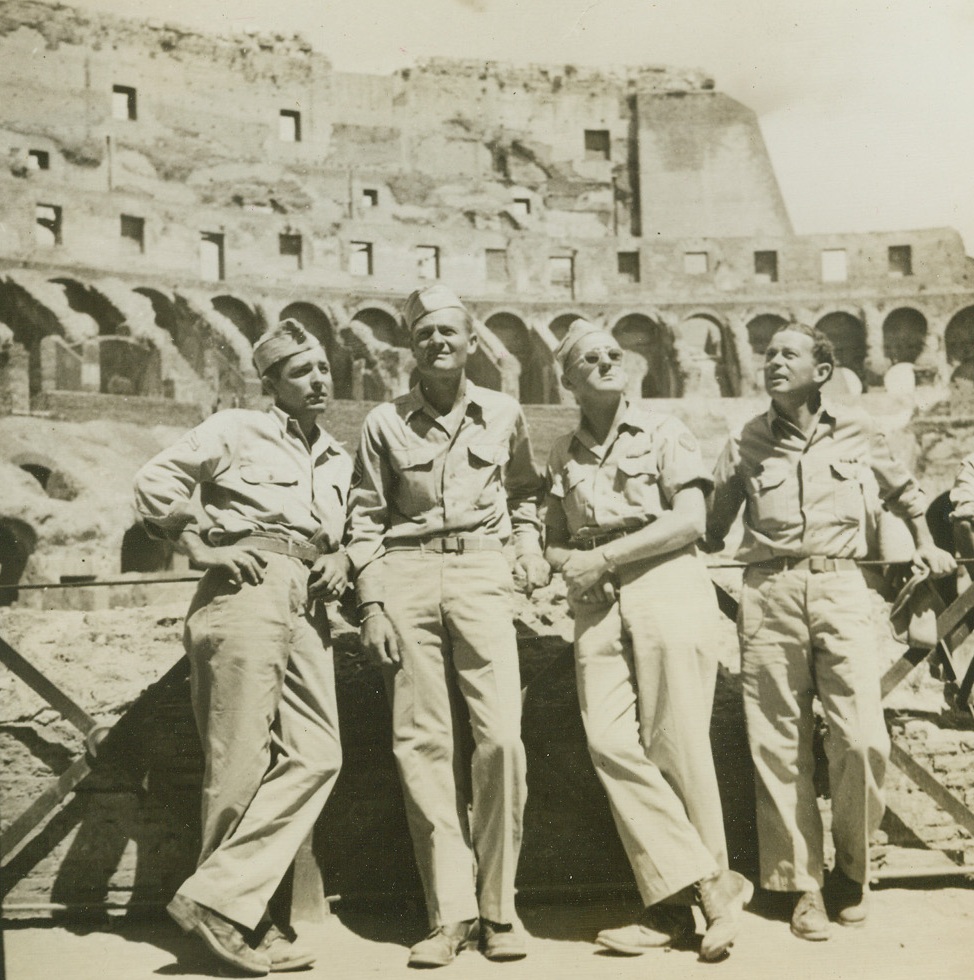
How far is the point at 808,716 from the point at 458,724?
1495 mm

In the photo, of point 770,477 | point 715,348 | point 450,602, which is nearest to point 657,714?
point 450,602

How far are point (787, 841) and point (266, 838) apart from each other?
2.12 metres

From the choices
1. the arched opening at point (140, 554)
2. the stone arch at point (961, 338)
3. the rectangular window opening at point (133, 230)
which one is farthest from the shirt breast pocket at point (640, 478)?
the stone arch at point (961, 338)

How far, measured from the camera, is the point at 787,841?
4.70 metres

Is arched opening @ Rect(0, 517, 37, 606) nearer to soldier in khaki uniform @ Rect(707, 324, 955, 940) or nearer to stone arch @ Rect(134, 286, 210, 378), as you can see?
stone arch @ Rect(134, 286, 210, 378)

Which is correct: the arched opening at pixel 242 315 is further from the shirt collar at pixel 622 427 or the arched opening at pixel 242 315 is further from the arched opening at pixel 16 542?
the shirt collar at pixel 622 427

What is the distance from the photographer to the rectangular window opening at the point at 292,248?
35250mm

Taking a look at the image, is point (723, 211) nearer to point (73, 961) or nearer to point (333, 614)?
point (333, 614)

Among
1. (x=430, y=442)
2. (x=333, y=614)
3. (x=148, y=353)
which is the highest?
(x=148, y=353)

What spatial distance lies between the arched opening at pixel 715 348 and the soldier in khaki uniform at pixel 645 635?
28.6 m

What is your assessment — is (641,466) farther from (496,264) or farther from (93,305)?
(496,264)

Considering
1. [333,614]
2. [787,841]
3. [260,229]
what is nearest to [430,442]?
[787,841]

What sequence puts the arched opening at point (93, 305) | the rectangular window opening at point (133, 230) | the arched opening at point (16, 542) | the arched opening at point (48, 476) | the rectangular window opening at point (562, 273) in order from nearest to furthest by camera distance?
the arched opening at point (16, 542)
the arched opening at point (48, 476)
the arched opening at point (93, 305)
the rectangular window opening at point (133, 230)
the rectangular window opening at point (562, 273)

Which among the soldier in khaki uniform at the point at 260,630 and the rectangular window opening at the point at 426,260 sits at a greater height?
the rectangular window opening at the point at 426,260
